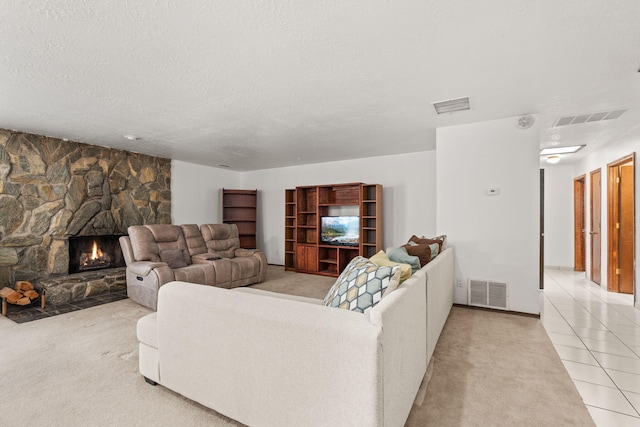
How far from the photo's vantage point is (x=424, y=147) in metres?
5.10

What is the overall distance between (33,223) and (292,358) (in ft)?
16.1

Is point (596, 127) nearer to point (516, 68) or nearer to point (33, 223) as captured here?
point (516, 68)

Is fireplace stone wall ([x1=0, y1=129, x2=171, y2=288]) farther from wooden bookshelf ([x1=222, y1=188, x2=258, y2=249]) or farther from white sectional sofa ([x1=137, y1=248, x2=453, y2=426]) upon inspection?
white sectional sofa ([x1=137, y1=248, x2=453, y2=426])

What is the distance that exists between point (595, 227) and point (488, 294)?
10.8ft

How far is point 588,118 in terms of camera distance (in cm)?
349

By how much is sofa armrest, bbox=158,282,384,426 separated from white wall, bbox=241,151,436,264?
14.8 ft

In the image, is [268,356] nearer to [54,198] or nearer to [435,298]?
[435,298]

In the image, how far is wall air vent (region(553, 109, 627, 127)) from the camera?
3.34 meters

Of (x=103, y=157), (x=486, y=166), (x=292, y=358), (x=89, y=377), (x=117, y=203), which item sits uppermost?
(x=103, y=157)

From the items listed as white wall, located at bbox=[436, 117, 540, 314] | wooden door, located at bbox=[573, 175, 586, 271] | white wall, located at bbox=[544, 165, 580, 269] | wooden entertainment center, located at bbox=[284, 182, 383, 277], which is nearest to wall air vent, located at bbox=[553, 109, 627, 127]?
white wall, located at bbox=[436, 117, 540, 314]

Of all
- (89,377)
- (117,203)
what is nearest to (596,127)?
(89,377)

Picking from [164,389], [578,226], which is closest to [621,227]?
[578,226]

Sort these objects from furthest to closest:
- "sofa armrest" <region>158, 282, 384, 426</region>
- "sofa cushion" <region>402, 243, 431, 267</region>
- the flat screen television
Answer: the flat screen television < "sofa cushion" <region>402, 243, 431, 267</region> < "sofa armrest" <region>158, 282, 384, 426</region>

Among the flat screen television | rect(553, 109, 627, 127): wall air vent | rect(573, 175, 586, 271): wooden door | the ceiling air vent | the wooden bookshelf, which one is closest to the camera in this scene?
the ceiling air vent
